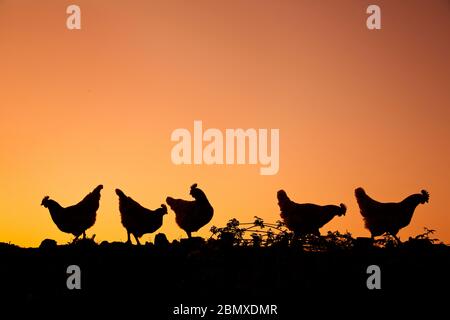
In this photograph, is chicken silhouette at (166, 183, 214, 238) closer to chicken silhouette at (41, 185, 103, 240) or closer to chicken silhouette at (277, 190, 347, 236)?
chicken silhouette at (277, 190, 347, 236)

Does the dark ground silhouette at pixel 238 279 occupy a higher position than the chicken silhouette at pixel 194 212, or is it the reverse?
the chicken silhouette at pixel 194 212

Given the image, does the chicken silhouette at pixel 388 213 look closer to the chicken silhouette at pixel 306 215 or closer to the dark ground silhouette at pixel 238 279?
the chicken silhouette at pixel 306 215

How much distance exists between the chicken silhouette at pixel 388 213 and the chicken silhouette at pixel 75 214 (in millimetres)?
7779

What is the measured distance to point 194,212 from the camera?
13961 millimetres

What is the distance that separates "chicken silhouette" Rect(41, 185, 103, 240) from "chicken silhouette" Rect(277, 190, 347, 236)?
5.59m

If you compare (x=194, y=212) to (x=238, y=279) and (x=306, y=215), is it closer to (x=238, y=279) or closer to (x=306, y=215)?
(x=306, y=215)

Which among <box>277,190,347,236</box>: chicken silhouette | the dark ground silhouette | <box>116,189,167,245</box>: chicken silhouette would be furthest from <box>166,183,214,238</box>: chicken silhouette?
the dark ground silhouette

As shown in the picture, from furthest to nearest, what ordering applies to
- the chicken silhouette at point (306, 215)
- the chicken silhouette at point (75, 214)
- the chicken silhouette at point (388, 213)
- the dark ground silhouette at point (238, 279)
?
1. the chicken silhouette at point (75, 214)
2. the chicken silhouette at point (306, 215)
3. the chicken silhouette at point (388, 213)
4. the dark ground silhouette at point (238, 279)

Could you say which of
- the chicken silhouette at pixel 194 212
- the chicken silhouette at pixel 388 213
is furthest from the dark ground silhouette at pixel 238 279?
the chicken silhouette at pixel 194 212

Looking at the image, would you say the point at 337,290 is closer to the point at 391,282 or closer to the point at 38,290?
the point at 391,282

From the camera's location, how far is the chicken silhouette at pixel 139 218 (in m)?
14.4

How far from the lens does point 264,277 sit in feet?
29.6

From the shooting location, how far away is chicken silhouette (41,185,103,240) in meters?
14.4

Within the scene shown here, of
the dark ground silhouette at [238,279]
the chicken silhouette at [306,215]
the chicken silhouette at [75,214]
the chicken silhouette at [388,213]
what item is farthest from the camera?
the chicken silhouette at [75,214]
